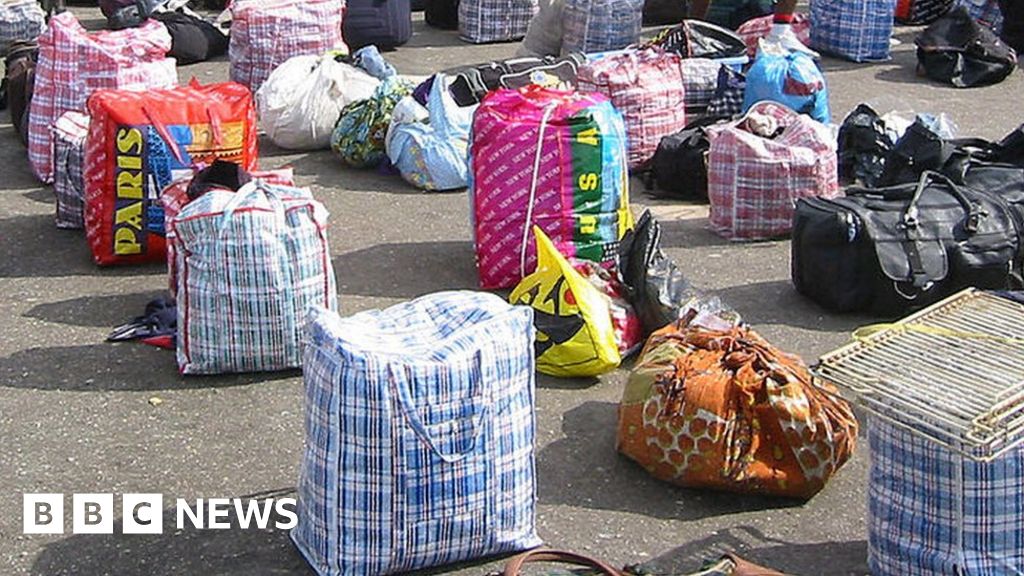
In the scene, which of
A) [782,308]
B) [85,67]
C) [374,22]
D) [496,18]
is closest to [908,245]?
[782,308]

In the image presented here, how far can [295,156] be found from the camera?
823cm

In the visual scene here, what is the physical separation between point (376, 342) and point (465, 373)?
269 mm

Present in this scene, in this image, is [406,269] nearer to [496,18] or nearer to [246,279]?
[246,279]

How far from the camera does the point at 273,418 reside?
198 inches

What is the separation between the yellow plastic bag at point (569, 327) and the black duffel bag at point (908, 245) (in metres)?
0.99

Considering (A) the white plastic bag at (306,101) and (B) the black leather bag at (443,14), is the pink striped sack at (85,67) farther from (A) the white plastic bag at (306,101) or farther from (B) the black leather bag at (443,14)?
(B) the black leather bag at (443,14)

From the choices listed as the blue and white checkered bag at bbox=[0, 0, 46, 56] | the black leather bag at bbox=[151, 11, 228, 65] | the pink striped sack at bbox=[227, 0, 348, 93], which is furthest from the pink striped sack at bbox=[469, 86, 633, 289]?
the blue and white checkered bag at bbox=[0, 0, 46, 56]

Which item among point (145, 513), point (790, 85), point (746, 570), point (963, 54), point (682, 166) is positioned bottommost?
point (145, 513)

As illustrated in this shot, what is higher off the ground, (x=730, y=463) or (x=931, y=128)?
(x=931, y=128)

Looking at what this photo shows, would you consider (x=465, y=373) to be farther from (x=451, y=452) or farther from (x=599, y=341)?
(x=599, y=341)

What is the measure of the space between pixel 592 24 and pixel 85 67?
11.1 feet

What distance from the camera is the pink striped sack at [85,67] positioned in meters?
7.35

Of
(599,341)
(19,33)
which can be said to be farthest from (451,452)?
(19,33)

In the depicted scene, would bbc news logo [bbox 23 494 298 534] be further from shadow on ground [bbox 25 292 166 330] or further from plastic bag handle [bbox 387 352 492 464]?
shadow on ground [bbox 25 292 166 330]
